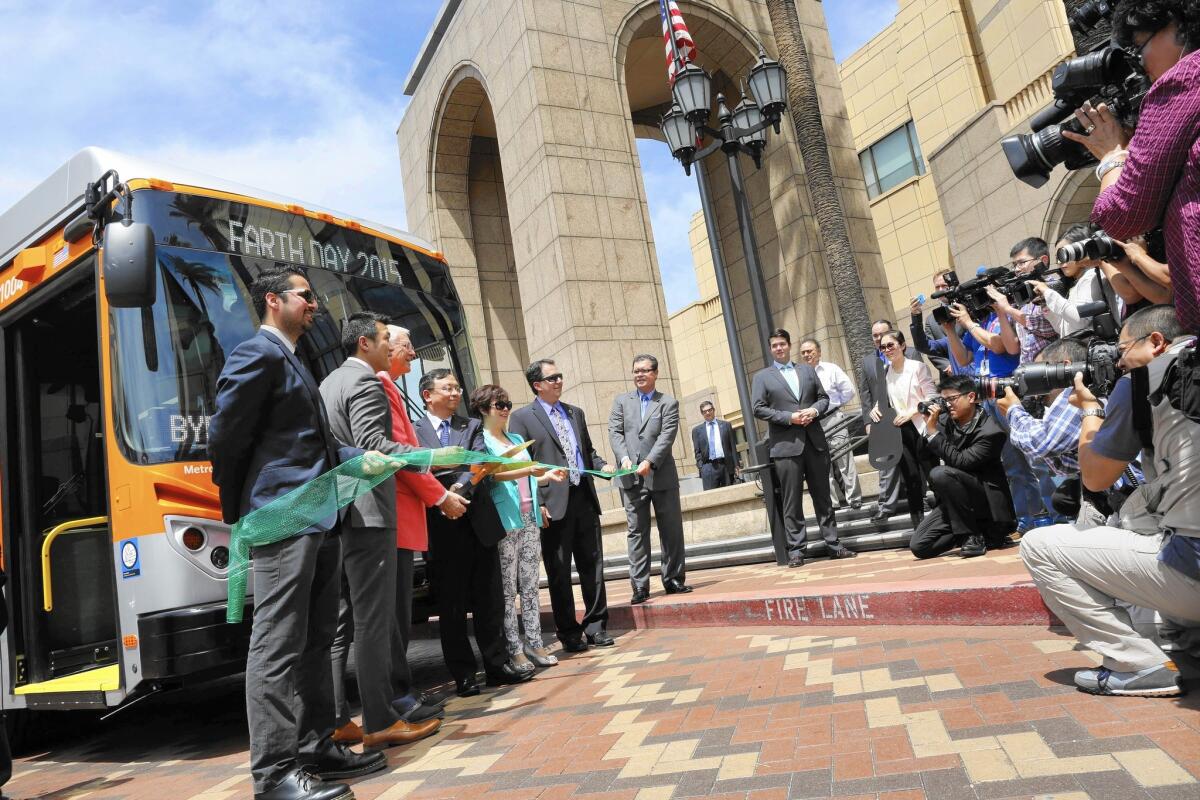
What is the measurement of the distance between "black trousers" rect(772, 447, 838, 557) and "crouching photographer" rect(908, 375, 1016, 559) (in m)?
1.24

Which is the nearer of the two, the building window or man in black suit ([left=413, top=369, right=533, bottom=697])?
man in black suit ([left=413, top=369, right=533, bottom=697])

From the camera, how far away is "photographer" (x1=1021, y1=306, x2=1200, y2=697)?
277cm

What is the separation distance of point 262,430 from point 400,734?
5.32 ft

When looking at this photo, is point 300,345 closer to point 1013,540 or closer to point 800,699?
point 800,699

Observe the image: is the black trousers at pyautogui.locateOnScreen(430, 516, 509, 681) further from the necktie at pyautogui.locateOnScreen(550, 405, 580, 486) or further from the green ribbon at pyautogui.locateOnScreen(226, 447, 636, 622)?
the green ribbon at pyautogui.locateOnScreen(226, 447, 636, 622)

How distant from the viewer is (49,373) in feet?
19.4

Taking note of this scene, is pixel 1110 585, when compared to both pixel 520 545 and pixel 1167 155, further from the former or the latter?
pixel 520 545

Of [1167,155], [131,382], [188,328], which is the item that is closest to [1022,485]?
[1167,155]

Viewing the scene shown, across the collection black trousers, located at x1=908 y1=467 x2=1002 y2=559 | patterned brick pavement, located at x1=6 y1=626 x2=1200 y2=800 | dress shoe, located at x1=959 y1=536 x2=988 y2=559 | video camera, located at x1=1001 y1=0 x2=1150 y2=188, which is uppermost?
video camera, located at x1=1001 y1=0 x2=1150 y2=188

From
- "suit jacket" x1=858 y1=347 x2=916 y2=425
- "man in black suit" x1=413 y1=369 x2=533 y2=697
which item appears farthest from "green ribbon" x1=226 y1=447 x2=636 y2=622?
"suit jacket" x1=858 y1=347 x2=916 y2=425

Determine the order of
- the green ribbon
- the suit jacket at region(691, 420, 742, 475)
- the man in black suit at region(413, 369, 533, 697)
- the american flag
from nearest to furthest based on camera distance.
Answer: the green ribbon < the man in black suit at region(413, 369, 533, 697) < the american flag < the suit jacket at region(691, 420, 742, 475)

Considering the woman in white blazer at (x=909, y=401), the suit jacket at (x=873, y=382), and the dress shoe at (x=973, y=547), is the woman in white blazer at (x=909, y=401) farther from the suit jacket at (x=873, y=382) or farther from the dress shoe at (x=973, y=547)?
the dress shoe at (x=973, y=547)

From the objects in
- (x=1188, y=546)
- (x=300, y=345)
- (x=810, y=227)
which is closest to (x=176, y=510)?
(x=300, y=345)

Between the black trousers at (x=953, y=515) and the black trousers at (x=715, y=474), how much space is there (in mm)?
7370
